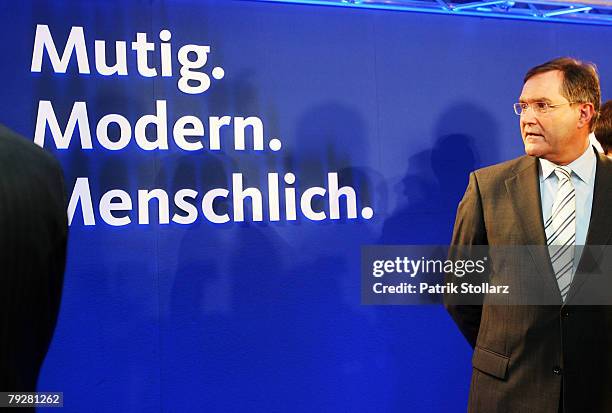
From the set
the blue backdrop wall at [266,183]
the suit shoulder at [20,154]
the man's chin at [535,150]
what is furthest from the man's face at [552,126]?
the suit shoulder at [20,154]

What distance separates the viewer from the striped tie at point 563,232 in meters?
2.44

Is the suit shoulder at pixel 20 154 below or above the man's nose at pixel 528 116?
below

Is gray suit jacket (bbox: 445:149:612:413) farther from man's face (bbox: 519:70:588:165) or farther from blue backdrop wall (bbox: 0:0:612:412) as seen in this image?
blue backdrop wall (bbox: 0:0:612:412)

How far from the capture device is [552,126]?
2.70 metres

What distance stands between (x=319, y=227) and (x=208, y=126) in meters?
0.81

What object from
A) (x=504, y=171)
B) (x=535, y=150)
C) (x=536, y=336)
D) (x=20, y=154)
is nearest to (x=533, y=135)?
(x=535, y=150)

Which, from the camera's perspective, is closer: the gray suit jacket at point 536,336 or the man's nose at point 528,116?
the gray suit jacket at point 536,336

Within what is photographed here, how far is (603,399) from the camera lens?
2422 millimetres

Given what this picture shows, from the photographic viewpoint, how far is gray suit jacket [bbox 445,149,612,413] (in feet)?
7.82

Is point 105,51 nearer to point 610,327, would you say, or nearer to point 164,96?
point 164,96

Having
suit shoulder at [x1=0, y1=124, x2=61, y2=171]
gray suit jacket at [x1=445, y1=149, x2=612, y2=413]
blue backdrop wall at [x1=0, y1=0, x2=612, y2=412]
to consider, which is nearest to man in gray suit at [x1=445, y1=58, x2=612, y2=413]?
gray suit jacket at [x1=445, y1=149, x2=612, y2=413]

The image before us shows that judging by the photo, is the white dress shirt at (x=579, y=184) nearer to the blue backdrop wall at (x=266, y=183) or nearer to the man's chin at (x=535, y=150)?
the man's chin at (x=535, y=150)

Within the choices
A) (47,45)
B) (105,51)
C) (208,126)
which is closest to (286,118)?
(208,126)

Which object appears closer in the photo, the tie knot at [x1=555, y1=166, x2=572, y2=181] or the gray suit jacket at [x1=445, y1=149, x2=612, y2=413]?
the gray suit jacket at [x1=445, y1=149, x2=612, y2=413]
